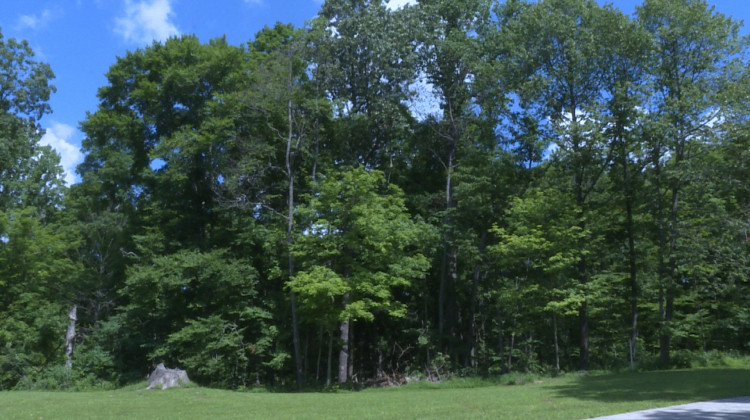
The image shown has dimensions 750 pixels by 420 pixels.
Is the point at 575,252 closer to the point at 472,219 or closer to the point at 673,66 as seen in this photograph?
the point at 472,219

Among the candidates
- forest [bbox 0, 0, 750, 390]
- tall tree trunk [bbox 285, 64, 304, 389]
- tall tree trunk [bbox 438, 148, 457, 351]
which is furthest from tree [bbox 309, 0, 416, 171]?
tall tree trunk [bbox 438, 148, 457, 351]

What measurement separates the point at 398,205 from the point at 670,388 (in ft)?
46.6

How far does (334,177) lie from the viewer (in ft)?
88.9

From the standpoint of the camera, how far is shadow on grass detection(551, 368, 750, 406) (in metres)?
13.8

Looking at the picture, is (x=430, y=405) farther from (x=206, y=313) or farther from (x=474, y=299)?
(x=206, y=313)

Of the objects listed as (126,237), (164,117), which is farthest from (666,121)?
(126,237)

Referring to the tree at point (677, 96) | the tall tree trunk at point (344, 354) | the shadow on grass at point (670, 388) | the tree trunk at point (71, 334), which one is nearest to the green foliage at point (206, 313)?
the tall tree trunk at point (344, 354)

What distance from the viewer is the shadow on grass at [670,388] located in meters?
13.8

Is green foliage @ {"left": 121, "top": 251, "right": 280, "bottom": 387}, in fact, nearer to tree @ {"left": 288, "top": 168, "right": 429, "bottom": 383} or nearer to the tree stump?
the tree stump

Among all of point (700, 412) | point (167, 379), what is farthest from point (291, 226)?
point (700, 412)

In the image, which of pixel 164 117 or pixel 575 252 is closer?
pixel 575 252

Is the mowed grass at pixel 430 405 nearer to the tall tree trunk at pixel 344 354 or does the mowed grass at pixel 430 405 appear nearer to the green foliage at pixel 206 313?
the green foliage at pixel 206 313

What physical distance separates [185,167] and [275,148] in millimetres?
4846

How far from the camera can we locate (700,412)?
10.4 m
